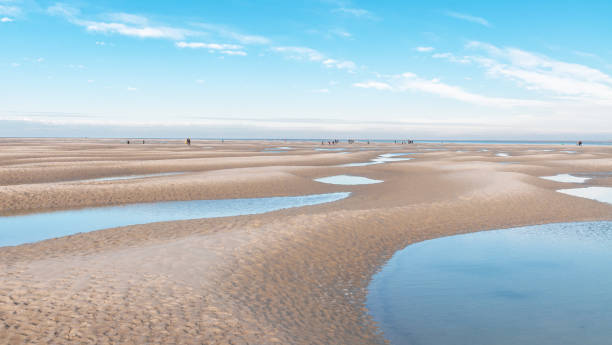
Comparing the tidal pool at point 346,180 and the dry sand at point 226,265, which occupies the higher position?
the tidal pool at point 346,180

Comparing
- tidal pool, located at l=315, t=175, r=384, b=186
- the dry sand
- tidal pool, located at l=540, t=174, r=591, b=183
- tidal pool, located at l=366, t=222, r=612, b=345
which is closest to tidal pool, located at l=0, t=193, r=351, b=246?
the dry sand

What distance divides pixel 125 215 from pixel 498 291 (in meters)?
19.1

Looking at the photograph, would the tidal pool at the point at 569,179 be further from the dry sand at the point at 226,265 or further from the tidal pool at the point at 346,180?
the tidal pool at the point at 346,180

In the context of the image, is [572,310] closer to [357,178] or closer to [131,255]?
[131,255]

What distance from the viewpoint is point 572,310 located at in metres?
10.1

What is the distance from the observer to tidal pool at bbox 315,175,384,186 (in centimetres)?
3569

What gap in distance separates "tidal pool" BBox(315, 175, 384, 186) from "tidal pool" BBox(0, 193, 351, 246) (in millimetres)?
7131

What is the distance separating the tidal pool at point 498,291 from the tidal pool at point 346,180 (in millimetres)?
18193

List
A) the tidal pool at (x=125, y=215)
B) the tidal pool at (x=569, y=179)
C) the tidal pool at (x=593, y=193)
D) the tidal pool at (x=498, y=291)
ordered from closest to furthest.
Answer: the tidal pool at (x=498, y=291), the tidal pool at (x=125, y=215), the tidal pool at (x=593, y=193), the tidal pool at (x=569, y=179)

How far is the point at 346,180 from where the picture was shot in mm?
37625

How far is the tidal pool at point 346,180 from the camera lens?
117ft

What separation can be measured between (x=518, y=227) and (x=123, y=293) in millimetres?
17496

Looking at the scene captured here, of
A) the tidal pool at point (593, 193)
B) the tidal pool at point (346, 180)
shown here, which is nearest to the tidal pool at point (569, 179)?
the tidal pool at point (593, 193)

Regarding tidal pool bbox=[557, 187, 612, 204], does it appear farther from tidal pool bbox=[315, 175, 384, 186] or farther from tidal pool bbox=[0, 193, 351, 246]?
tidal pool bbox=[0, 193, 351, 246]
